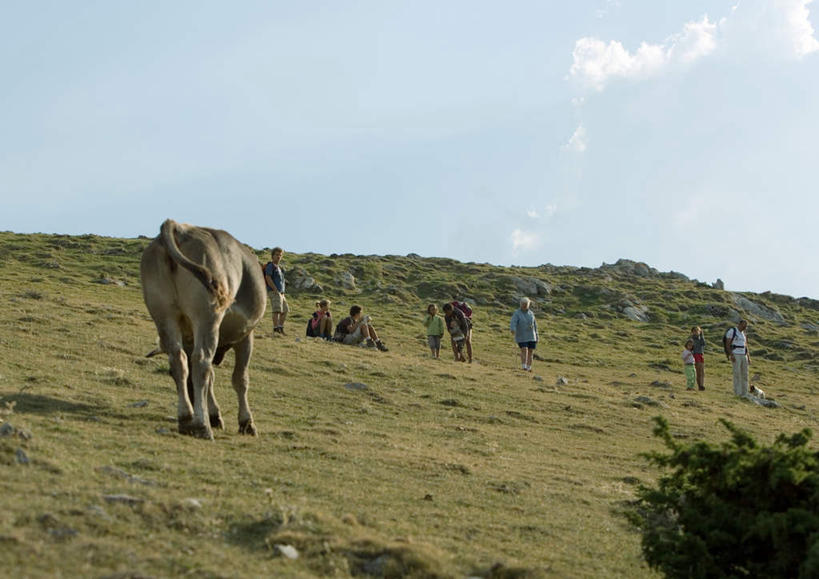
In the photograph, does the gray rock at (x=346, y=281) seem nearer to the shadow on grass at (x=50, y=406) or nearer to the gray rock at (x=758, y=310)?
the gray rock at (x=758, y=310)

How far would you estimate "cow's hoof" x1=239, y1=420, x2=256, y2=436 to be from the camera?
40.0ft

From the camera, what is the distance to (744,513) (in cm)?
783

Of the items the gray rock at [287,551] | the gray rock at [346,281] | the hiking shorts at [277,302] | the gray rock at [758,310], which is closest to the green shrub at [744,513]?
the gray rock at [287,551]

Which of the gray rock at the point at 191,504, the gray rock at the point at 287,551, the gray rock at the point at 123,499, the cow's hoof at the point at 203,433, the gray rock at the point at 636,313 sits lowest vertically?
the gray rock at the point at 287,551

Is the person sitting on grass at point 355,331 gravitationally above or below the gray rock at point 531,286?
below

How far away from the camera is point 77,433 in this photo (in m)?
10.5

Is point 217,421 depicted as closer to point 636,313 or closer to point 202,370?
point 202,370

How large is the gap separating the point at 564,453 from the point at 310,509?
7775 millimetres

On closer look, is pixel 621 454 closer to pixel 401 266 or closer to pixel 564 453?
pixel 564 453

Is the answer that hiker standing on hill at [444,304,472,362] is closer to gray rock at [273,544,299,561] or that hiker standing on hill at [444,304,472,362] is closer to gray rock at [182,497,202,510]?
gray rock at [182,497,202,510]

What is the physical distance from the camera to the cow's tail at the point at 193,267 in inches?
424

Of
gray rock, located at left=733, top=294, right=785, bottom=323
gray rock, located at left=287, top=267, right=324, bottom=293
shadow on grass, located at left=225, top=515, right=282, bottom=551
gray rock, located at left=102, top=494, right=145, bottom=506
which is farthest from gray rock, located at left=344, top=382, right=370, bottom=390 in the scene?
gray rock, located at left=733, top=294, right=785, bottom=323

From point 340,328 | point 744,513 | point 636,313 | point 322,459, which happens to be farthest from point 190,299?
point 636,313

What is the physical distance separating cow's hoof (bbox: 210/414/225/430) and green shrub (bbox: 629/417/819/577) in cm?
603
